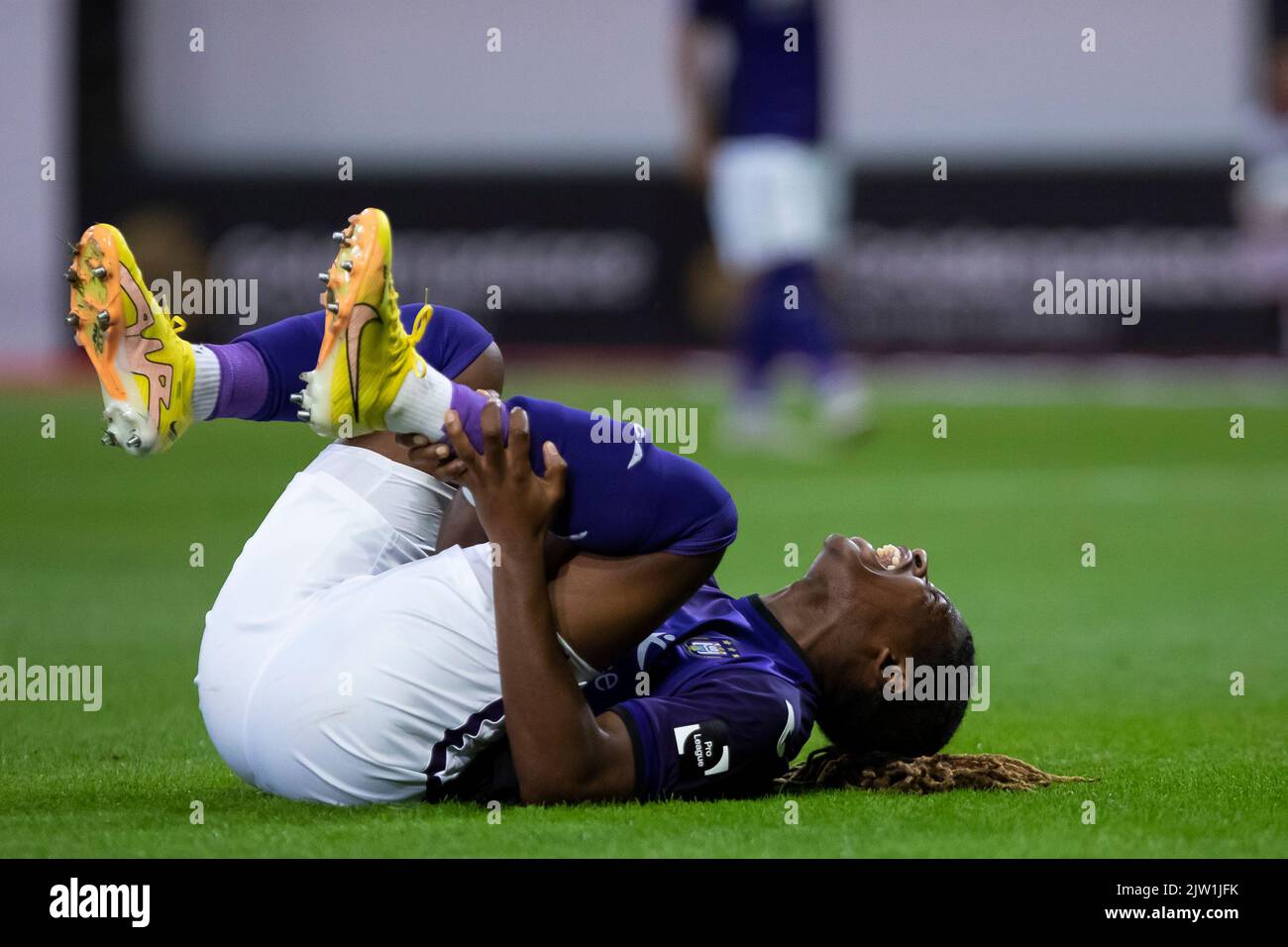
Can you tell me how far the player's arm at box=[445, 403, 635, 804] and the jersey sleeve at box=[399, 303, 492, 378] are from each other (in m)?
0.39

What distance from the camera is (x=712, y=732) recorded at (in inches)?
140

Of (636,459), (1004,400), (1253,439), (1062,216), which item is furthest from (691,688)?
(1062,216)

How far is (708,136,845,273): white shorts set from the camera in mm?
12227

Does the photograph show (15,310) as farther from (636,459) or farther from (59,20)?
(636,459)

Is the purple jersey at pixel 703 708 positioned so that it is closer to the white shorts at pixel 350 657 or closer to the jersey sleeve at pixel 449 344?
the white shorts at pixel 350 657

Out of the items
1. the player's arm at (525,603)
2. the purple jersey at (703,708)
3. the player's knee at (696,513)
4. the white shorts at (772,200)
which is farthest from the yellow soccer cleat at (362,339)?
the white shorts at (772,200)

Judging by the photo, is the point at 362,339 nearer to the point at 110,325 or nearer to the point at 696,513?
the point at 110,325

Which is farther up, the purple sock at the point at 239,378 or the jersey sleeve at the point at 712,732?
the purple sock at the point at 239,378

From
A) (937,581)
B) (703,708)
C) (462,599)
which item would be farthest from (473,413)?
(937,581)

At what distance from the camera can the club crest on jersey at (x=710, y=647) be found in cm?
378

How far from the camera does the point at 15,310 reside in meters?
18.1

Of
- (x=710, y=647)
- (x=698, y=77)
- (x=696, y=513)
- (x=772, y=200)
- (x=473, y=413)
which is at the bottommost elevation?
(x=710, y=647)

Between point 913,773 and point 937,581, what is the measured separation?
375cm

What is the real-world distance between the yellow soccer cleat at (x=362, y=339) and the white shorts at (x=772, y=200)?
347 inches
